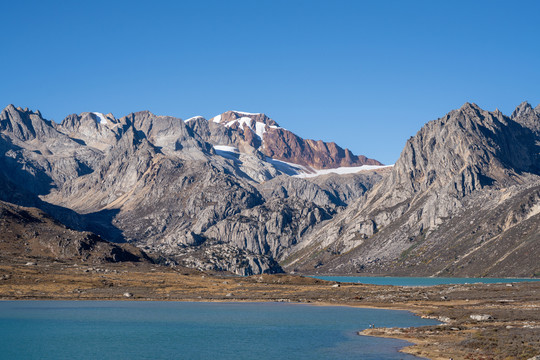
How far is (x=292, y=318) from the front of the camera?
129875mm

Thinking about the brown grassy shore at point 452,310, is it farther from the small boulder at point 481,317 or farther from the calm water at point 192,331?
the calm water at point 192,331

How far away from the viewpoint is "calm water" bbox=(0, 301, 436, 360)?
276 ft

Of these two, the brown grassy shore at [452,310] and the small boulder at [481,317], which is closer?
the brown grassy shore at [452,310]

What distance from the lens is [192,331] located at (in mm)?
107875

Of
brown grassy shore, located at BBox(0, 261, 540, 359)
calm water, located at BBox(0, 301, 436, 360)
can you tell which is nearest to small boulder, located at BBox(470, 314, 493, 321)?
brown grassy shore, located at BBox(0, 261, 540, 359)

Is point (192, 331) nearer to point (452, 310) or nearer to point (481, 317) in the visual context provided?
point (481, 317)

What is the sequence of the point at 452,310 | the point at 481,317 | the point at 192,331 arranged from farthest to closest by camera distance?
the point at 452,310, the point at 481,317, the point at 192,331

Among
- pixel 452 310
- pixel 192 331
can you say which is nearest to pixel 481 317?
pixel 452 310

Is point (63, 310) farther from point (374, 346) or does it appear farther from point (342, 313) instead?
point (374, 346)

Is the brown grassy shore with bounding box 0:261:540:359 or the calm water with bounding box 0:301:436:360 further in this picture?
the calm water with bounding box 0:301:436:360

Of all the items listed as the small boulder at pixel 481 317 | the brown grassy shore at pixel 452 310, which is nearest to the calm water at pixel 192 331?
the brown grassy shore at pixel 452 310

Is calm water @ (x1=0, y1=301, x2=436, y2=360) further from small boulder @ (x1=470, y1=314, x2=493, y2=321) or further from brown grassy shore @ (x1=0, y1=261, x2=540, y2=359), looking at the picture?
small boulder @ (x1=470, y1=314, x2=493, y2=321)

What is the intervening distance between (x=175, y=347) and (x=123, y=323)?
34812mm

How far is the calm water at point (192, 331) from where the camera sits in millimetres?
84250
